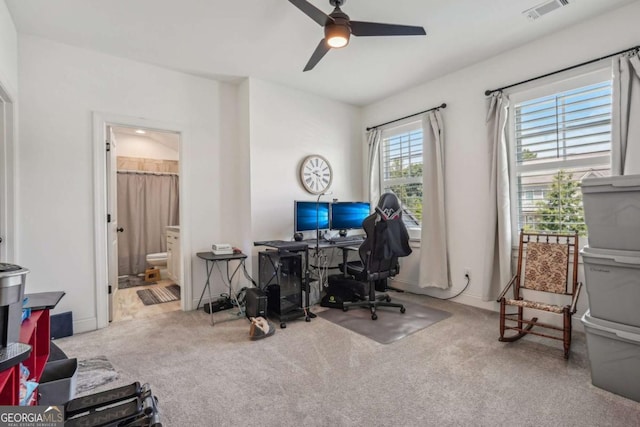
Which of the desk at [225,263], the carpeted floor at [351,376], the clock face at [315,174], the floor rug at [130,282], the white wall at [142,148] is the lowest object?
the carpeted floor at [351,376]

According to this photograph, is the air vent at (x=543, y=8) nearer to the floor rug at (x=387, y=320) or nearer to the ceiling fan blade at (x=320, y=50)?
the ceiling fan blade at (x=320, y=50)

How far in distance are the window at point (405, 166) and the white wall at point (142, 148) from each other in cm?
362

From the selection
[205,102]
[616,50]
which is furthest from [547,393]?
[205,102]

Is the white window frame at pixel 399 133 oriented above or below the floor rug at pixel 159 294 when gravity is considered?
above

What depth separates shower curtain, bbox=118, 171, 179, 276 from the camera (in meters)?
5.41

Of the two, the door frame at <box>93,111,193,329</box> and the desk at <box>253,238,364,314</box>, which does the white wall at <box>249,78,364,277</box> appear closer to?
the desk at <box>253,238,364,314</box>

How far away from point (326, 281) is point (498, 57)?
127 inches

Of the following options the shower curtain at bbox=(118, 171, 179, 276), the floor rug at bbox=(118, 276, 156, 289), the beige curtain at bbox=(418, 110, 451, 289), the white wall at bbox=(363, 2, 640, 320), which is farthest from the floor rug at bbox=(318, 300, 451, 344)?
the shower curtain at bbox=(118, 171, 179, 276)

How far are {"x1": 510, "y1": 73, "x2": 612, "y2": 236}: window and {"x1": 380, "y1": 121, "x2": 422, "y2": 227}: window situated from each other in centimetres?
120

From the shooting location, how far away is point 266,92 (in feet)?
12.5

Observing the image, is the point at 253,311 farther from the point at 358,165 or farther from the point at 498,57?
the point at 498,57

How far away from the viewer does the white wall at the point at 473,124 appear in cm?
287

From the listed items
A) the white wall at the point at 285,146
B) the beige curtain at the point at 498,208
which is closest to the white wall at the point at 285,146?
the white wall at the point at 285,146

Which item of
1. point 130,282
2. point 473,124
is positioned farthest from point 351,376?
point 130,282
